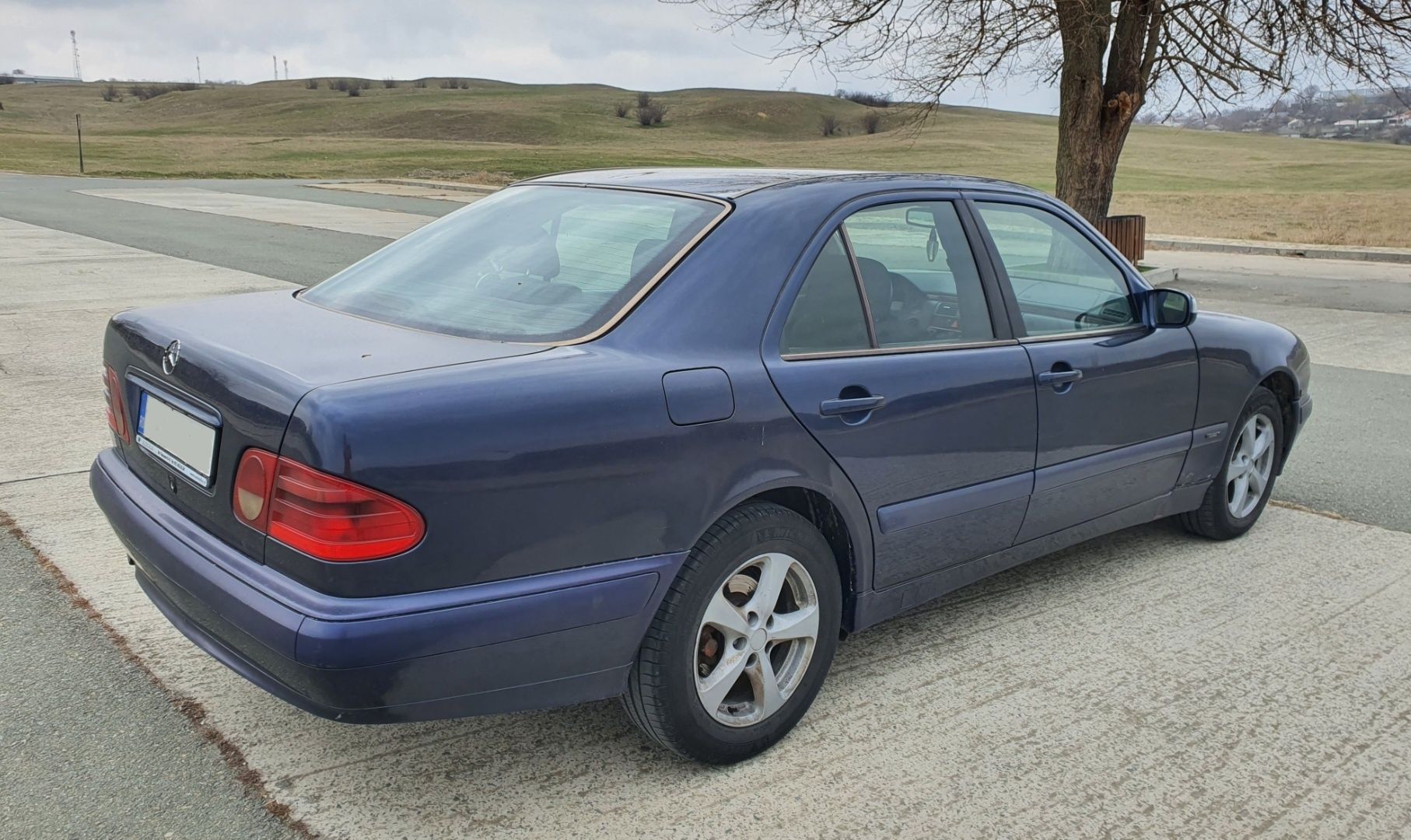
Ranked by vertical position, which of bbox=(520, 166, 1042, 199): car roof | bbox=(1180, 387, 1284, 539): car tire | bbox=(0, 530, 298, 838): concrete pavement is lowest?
bbox=(0, 530, 298, 838): concrete pavement

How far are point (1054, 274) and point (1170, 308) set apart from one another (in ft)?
1.42

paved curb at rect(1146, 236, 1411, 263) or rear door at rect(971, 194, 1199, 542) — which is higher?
rear door at rect(971, 194, 1199, 542)

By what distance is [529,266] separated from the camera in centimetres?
328

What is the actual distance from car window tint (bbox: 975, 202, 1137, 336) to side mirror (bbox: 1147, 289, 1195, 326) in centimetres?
7

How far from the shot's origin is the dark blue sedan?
7.88ft

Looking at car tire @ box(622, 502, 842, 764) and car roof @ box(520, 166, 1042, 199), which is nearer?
car tire @ box(622, 502, 842, 764)

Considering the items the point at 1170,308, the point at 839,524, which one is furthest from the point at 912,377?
the point at 1170,308

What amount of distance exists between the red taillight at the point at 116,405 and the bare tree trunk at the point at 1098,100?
13348 mm

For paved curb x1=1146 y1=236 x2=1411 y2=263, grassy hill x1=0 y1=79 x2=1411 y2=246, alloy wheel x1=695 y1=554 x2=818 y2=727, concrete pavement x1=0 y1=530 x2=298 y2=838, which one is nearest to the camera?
concrete pavement x1=0 y1=530 x2=298 y2=838

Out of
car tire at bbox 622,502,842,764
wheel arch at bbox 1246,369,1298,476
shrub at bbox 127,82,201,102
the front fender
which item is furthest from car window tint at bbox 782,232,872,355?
shrub at bbox 127,82,201,102

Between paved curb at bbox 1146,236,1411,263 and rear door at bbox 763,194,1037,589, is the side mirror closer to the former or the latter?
rear door at bbox 763,194,1037,589

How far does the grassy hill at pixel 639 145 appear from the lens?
34500mm

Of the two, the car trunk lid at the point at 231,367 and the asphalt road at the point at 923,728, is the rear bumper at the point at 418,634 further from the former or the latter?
the asphalt road at the point at 923,728

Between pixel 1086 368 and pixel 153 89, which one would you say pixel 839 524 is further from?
pixel 153 89
